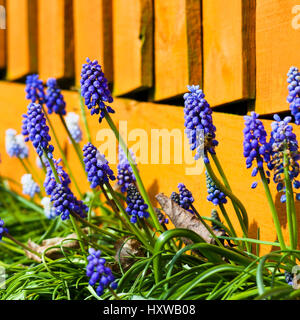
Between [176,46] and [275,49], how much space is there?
577 mm

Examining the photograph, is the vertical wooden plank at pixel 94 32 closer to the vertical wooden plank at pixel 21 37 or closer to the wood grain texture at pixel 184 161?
the wood grain texture at pixel 184 161

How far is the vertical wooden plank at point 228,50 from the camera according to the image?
2.13 m

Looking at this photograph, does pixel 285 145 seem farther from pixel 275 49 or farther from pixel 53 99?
pixel 53 99

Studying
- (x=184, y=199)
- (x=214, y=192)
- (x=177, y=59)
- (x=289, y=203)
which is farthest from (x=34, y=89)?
(x=289, y=203)

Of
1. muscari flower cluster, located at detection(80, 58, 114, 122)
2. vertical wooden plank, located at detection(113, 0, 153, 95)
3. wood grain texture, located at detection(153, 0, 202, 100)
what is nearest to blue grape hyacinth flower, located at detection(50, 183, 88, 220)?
muscari flower cluster, located at detection(80, 58, 114, 122)

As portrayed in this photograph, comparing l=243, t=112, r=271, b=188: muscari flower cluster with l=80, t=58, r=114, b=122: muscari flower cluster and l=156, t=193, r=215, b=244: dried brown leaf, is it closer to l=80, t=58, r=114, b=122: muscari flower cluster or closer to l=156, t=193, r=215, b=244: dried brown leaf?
l=156, t=193, r=215, b=244: dried brown leaf

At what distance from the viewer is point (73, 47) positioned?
11.0 ft

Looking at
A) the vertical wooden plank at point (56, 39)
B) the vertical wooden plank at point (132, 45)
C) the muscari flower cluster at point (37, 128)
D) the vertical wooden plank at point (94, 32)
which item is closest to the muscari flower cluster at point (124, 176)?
the muscari flower cluster at point (37, 128)

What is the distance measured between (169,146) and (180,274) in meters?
0.90

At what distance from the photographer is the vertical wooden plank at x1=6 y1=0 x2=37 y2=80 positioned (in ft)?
12.3

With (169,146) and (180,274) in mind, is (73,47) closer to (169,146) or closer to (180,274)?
(169,146)

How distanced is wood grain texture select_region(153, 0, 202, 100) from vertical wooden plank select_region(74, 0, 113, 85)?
419 mm

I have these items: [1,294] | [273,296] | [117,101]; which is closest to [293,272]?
[273,296]

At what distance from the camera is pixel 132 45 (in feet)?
8.96
